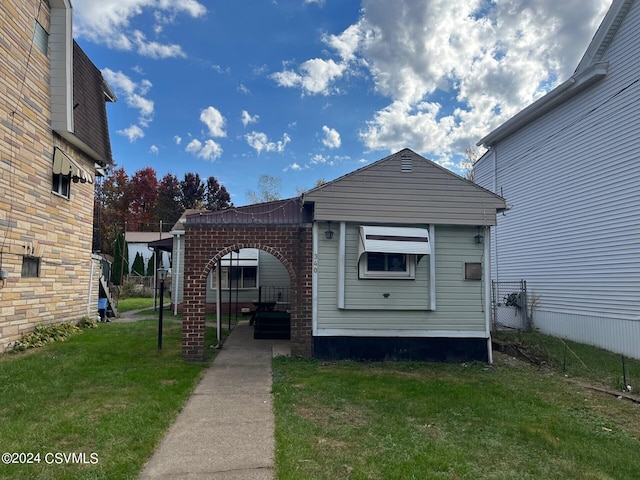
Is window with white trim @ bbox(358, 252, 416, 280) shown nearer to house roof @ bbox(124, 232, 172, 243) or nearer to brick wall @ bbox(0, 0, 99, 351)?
brick wall @ bbox(0, 0, 99, 351)

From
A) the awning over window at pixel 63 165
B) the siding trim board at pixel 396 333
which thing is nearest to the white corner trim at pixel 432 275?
the siding trim board at pixel 396 333

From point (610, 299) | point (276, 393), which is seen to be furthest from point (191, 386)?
point (610, 299)

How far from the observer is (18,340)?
8562mm

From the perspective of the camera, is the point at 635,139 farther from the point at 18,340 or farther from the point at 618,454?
the point at 18,340

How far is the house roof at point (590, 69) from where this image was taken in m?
10.1

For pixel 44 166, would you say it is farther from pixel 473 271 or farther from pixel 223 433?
pixel 473 271

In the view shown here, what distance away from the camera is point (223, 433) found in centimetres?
445

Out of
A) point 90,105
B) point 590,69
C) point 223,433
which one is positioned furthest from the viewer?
point 90,105

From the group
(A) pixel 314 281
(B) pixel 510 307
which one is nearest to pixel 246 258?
(A) pixel 314 281

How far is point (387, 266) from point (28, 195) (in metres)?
7.79

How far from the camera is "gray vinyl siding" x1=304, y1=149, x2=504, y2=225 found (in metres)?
8.23

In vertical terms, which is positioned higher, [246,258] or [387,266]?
[246,258]

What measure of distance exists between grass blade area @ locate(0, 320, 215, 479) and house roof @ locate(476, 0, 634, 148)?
38.5ft

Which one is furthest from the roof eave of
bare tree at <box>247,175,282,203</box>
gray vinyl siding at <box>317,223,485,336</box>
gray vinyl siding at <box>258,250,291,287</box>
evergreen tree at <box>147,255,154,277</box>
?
evergreen tree at <box>147,255,154,277</box>
